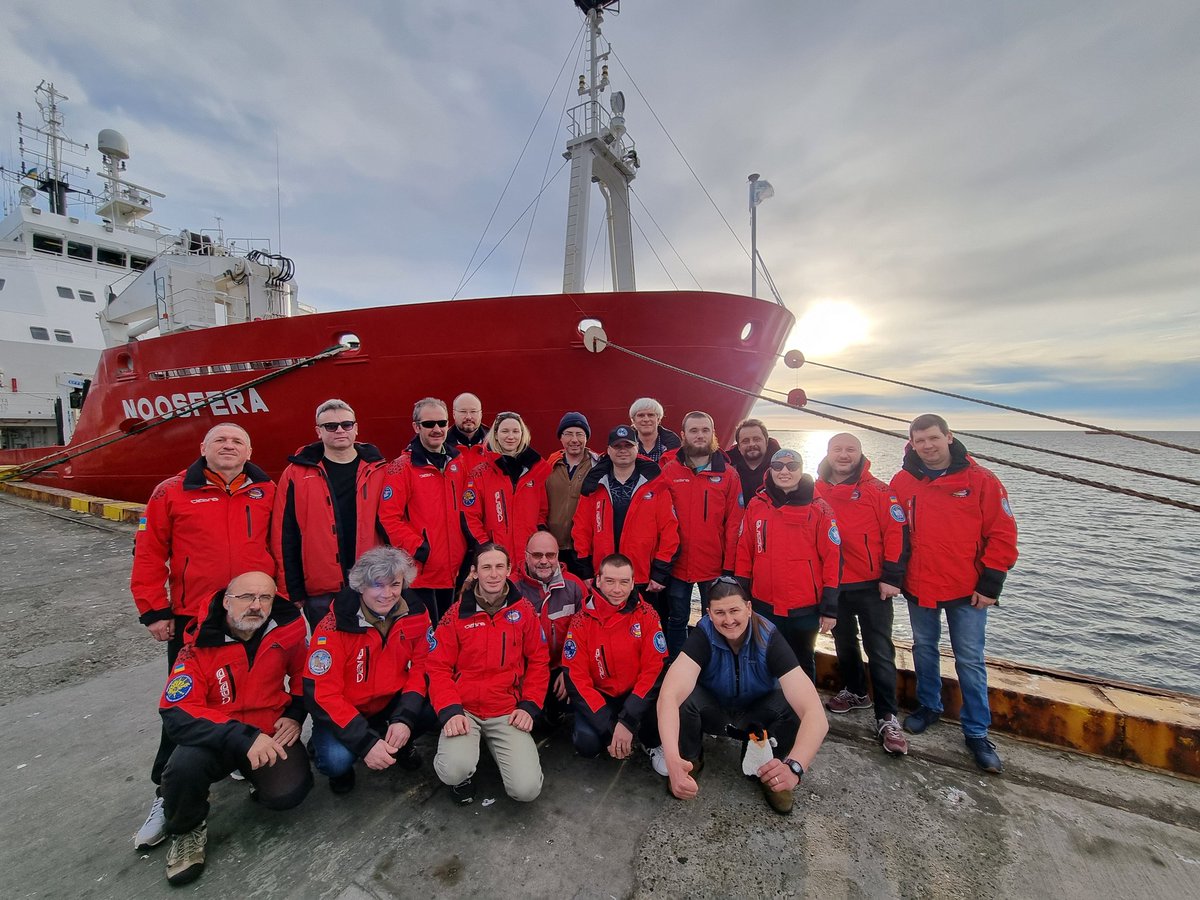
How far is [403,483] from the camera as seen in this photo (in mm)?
3119

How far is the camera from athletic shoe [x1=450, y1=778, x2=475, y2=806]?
85.7 inches

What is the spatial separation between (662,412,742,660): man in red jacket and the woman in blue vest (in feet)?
2.38

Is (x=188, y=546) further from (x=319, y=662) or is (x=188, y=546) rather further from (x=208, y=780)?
(x=208, y=780)

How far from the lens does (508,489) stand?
3457 millimetres

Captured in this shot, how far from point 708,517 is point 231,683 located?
247cm

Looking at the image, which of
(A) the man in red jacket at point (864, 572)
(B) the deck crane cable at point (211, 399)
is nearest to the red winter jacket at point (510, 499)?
(A) the man in red jacket at point (864, 572)

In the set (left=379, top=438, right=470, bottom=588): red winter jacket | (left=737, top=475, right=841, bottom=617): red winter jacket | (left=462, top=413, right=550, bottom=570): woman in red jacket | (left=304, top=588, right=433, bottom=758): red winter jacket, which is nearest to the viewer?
(left=304, top=588, right=433, bottom=758): red winter jacket

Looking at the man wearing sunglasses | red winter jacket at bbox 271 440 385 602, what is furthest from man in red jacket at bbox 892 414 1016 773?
red winter jacket at bbox 271 440 385 602

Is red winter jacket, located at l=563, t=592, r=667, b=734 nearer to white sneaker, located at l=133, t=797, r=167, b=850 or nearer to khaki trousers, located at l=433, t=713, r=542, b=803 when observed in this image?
khaki trousers, located at l=433, t=713, r=542, b=803

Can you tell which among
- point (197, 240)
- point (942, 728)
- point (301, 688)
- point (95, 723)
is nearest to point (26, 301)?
point (197, 240)

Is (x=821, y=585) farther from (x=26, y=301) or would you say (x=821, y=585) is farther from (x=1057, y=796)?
(x=26, y=301)

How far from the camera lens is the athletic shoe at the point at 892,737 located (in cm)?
249

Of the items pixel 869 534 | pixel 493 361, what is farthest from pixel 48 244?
pixel 869 534

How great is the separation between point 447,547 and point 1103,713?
347cm
